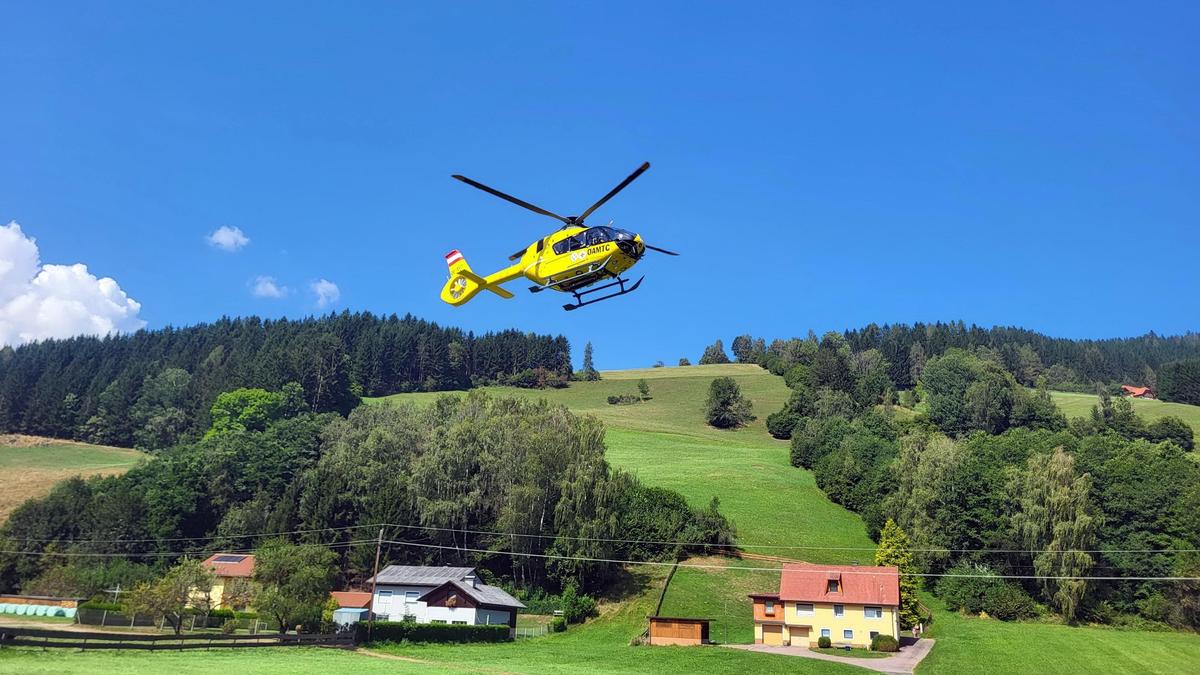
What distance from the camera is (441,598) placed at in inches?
2502

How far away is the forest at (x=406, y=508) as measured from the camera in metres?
71.9

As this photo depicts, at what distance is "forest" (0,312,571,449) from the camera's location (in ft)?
492

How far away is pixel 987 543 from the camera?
76.2m

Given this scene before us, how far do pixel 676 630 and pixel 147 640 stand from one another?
3177 centimetres

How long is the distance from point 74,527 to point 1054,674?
89.5 m

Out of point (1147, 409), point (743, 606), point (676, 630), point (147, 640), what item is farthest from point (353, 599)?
point (1147, 409)

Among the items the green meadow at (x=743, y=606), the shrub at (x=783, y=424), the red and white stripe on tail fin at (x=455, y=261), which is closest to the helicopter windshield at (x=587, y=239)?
the red and white stripe on tail fin at (x=455, y=261)

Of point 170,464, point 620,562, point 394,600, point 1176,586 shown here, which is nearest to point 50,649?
point 394,600

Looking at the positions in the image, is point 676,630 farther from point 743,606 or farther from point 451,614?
point 451,614

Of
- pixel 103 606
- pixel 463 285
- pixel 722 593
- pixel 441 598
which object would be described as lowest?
pixel 103 606

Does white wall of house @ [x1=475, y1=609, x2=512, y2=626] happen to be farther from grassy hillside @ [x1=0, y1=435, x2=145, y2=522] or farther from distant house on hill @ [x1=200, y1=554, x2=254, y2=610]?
grassy hillside @ [x1=0, y1=435, x2=145, y2=522]

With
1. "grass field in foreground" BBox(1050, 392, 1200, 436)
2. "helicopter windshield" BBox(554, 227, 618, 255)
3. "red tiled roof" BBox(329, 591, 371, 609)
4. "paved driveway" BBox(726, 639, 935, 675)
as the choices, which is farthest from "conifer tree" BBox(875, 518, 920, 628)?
"grass field in foreground" BBox(1050, 392, 1200, 436)

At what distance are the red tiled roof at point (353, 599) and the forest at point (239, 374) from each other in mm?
84650

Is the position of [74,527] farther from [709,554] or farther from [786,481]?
[786,481]
